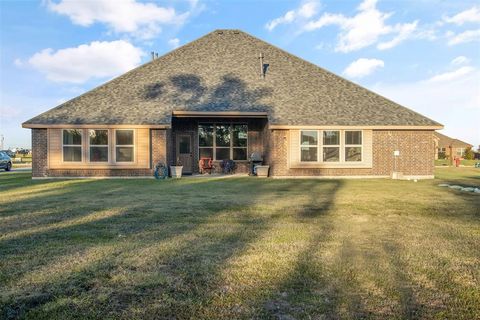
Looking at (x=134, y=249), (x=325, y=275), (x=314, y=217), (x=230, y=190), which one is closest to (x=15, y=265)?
(x=134, y=249)

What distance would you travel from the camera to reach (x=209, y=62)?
22.0 metres

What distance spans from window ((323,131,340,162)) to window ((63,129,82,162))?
12.0 meters

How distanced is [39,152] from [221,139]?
907cm

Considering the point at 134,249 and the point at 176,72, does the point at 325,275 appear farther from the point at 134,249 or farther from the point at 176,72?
the point at 176,72

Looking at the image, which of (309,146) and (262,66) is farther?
(262,66)

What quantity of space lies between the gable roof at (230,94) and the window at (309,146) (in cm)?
64

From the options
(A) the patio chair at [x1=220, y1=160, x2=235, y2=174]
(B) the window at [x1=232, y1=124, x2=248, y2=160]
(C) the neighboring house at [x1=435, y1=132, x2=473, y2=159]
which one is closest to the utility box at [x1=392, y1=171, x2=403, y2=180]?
(B) the window at [x1=232, y1=124, x2=248, y2=160]

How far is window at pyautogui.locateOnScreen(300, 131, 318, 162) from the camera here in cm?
1830

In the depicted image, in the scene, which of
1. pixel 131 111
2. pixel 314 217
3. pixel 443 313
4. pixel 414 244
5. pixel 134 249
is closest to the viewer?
pixel 443 313

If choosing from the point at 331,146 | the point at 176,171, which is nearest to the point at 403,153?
the point at 331,146

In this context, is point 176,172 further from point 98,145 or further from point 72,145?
point 72,145

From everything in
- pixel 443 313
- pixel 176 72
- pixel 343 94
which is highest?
pixel 176 72

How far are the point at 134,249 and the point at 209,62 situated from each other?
1840cm

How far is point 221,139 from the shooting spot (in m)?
20.8
